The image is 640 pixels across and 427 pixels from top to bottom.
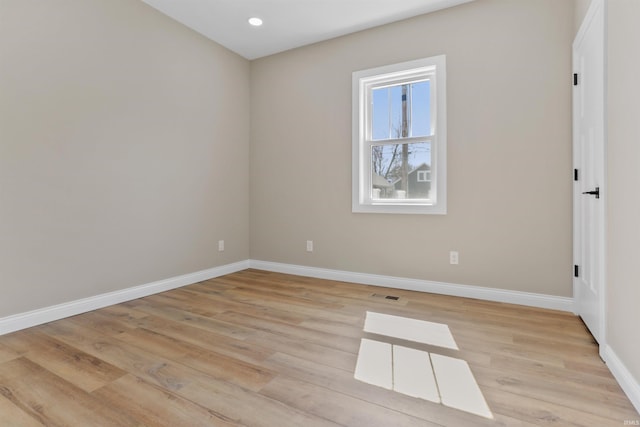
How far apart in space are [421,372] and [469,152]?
208 centimetres

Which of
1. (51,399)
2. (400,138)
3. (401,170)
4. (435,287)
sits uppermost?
(400,138)

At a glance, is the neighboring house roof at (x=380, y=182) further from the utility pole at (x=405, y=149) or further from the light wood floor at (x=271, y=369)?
the light wood floor at (x=271, y=369)

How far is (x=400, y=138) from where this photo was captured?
330 cm

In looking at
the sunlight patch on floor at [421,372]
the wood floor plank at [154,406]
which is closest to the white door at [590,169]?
the sunlight patch on floor at [421,372]

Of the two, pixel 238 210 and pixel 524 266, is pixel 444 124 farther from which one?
pixel 238 210

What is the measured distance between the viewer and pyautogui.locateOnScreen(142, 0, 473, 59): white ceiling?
2945mm

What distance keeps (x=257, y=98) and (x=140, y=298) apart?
275 cm

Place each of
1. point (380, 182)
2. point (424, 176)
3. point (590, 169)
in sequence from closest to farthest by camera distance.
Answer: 1. point (590, 169)
2. point (424, 176)
3. point (380, 182)

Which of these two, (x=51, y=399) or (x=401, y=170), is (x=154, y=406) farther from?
(x=401, y=170)

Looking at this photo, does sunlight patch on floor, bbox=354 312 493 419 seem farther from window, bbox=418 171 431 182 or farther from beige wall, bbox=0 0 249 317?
beige wall, bbox=0 0 249 317

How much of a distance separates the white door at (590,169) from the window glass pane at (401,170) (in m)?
1.18

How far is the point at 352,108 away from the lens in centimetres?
347

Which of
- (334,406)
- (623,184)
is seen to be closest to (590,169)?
(623,184)

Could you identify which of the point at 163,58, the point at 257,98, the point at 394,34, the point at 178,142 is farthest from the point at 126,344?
the point at 394,34
